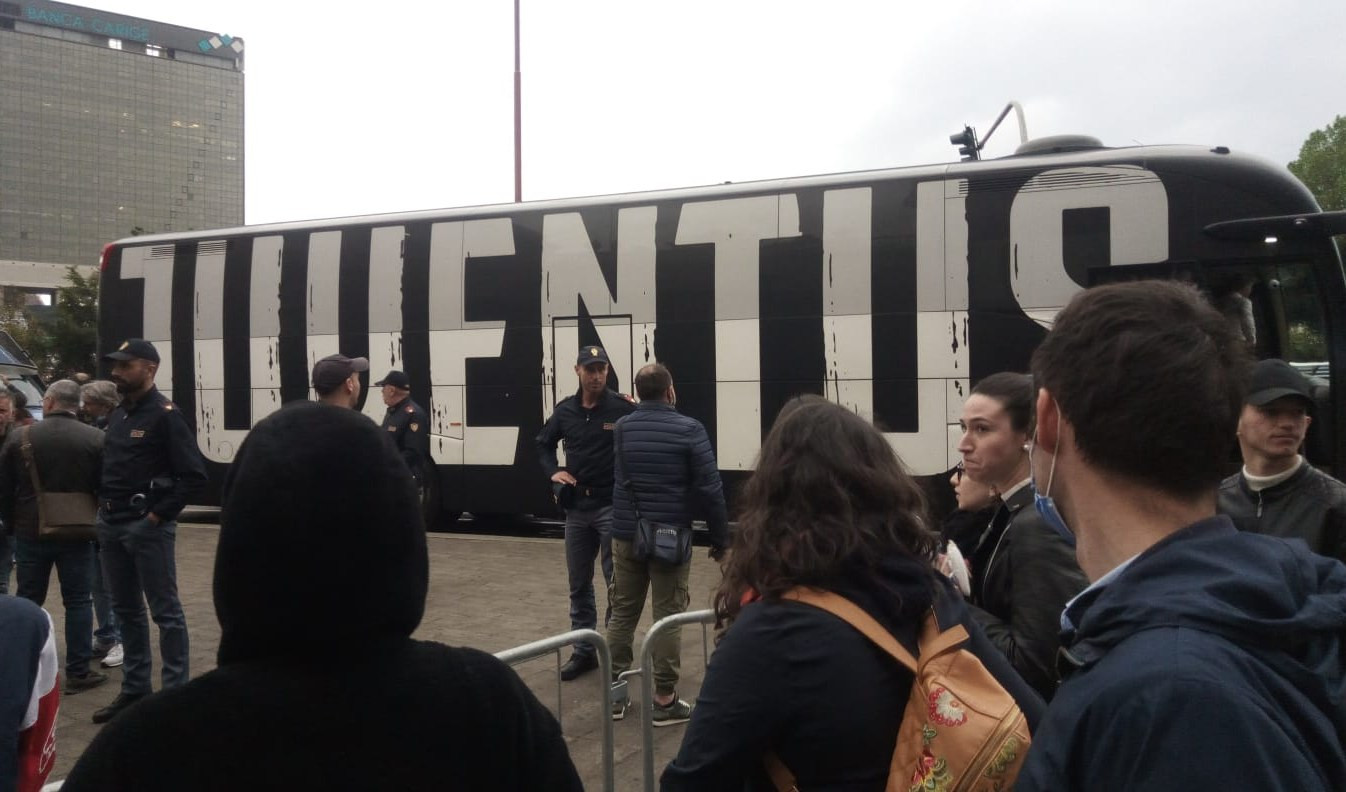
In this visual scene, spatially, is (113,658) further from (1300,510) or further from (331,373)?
(1300,510)

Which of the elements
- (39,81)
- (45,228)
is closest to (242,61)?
(39,81)

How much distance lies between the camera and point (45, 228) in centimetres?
12656

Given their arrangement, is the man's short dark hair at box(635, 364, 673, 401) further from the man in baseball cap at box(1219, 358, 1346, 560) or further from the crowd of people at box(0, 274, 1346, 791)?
the crowd of people at box(0, 274, 1346, 791)

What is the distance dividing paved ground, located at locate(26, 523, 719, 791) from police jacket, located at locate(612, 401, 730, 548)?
37.7 inches

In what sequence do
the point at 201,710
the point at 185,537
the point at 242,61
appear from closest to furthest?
the point at 201,710, the point at 185,537, the point at 242,61

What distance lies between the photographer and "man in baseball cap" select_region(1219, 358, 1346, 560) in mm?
3645

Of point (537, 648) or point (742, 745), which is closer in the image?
point (742, 745)

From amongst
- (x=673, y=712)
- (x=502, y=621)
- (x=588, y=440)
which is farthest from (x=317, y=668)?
(x=502, y=621)

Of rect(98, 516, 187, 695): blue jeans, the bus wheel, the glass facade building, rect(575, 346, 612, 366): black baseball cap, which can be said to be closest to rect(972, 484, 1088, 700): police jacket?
rect(575, 346, 612, 366): black baseball cap

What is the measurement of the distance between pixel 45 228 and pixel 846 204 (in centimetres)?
14384

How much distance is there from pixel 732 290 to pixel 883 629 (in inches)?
335

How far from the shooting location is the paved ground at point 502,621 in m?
4.60

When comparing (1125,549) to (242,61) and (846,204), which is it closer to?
(846,204)

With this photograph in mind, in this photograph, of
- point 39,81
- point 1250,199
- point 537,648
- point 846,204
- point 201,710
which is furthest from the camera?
point 39,81
